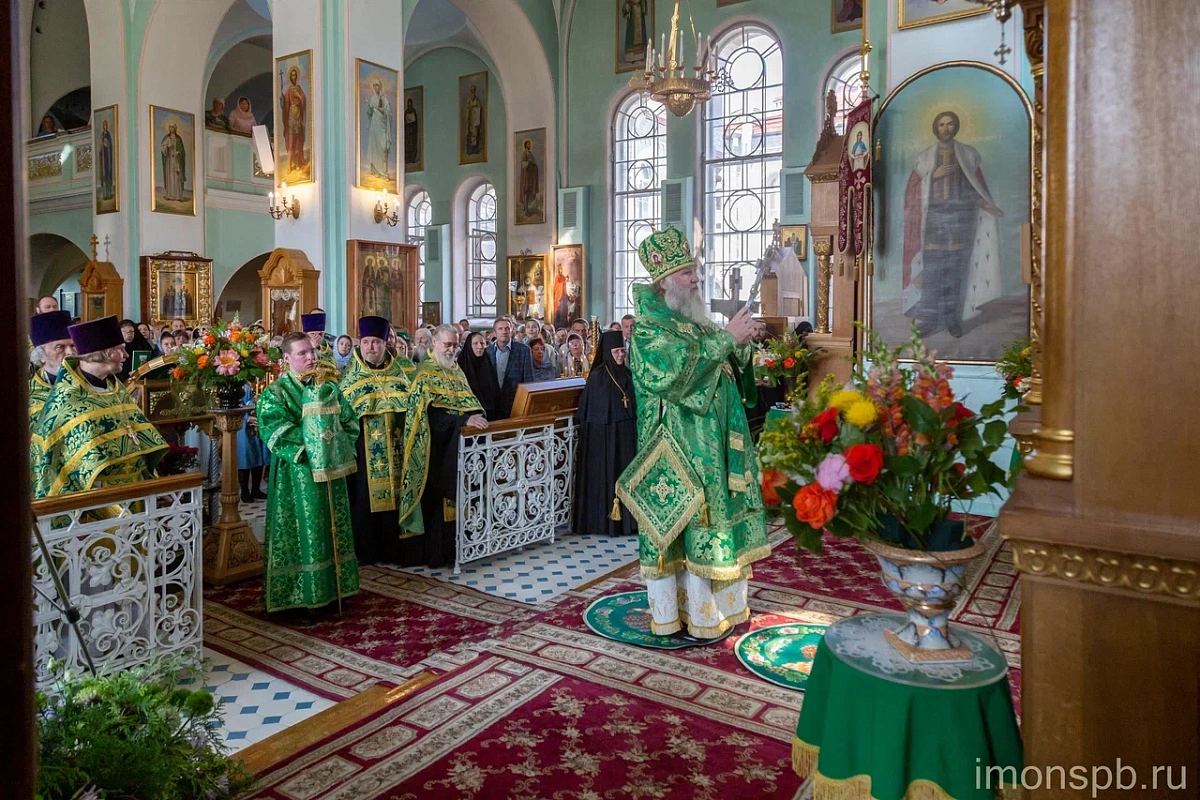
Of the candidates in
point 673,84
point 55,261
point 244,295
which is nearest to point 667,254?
point 673,84

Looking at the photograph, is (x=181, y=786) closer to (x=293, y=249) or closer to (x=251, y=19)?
(x=293, y=249)

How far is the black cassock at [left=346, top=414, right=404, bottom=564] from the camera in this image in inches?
259

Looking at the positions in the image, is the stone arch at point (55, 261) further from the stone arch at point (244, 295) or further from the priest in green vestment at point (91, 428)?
the priest in green vestment at point (91, 428)

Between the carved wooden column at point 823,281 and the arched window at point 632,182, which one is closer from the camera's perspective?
the carved wooden column at point 823,281

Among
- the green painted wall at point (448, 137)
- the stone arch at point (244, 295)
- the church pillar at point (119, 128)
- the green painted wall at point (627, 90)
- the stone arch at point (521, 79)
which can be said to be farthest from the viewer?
the stone arch at point (244, 295)

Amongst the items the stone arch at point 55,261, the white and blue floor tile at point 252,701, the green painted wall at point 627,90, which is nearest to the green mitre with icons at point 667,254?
the white and blue floor tile at point 252,701

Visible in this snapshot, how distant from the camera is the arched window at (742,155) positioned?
16.7m

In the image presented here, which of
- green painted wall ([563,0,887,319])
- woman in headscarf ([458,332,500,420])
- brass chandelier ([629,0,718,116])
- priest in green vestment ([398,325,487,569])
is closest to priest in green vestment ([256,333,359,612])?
priest in green vestment ([398,325,487,569])

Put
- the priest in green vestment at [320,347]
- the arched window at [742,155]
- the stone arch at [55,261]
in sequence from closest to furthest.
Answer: the priest in green vestment at [320,347], the arched window at [742,155], the stone arch at [55,261]

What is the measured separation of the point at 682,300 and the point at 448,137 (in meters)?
18.5

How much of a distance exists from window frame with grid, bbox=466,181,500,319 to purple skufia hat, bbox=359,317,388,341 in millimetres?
15034

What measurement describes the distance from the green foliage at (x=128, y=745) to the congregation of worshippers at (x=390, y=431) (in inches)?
37.1

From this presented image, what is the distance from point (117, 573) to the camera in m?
4.16

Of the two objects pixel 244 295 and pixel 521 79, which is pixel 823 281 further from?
pixel 244 295
